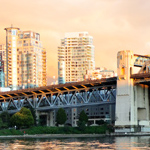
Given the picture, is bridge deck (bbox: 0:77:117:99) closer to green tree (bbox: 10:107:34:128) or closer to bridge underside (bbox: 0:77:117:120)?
bridge underside (bbox: 0:77:117:120)

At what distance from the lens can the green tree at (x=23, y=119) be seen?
13188 cm

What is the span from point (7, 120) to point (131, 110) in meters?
35.4

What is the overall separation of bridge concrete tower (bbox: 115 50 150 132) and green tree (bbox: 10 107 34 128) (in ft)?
72.2

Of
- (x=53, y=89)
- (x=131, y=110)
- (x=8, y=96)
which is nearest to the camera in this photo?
(x=131, y=110)

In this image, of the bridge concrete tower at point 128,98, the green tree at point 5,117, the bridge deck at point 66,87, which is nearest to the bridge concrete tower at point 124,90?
the bridge concrete tower at point 128,98

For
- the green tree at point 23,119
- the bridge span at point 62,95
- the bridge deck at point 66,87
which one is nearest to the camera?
the green tree at point 23,119

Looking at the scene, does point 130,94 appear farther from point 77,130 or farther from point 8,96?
point 8,96

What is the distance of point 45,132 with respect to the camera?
130m

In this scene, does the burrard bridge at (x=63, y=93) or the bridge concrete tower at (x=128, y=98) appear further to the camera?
the burrard bridge at (x=63, y=93)

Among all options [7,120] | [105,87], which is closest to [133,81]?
[105,87]

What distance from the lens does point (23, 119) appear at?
132 metres

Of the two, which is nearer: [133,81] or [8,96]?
[133,81]

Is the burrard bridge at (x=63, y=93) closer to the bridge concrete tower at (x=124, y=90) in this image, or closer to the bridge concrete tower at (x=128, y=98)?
the bridge concrete tower at (x=124, y=90)

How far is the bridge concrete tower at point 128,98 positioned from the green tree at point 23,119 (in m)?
22.0
